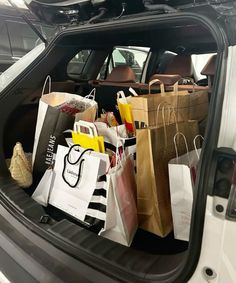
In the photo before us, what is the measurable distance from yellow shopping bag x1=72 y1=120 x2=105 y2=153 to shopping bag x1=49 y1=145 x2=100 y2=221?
36 mm

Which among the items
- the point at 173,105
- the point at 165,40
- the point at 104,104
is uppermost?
the point at 165,40

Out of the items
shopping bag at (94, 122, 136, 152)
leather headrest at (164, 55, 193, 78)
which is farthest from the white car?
shopping bag at (94, 122, 136, 152)

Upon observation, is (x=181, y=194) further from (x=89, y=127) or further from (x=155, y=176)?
(x=89, y=127)

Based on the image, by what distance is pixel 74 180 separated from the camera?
1.16m

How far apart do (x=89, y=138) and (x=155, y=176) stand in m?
0.34

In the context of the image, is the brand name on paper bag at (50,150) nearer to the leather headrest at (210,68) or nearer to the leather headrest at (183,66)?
the leather headrest at (210,68)

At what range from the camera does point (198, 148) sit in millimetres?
1174

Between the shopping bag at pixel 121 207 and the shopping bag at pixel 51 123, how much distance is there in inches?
17.5

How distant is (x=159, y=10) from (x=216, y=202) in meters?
0.71

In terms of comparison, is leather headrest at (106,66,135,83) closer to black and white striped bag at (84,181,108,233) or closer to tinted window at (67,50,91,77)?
tinted window at (67,50,91,77)

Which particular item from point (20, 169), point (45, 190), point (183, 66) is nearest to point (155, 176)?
point (45, 190)

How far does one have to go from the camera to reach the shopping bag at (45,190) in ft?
4.18

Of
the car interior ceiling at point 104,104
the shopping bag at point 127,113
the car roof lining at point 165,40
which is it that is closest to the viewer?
the car interior ceiling at point 104,104

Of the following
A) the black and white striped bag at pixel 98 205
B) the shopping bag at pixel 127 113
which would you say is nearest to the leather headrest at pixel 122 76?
the shopping bag at pixel 127 113
